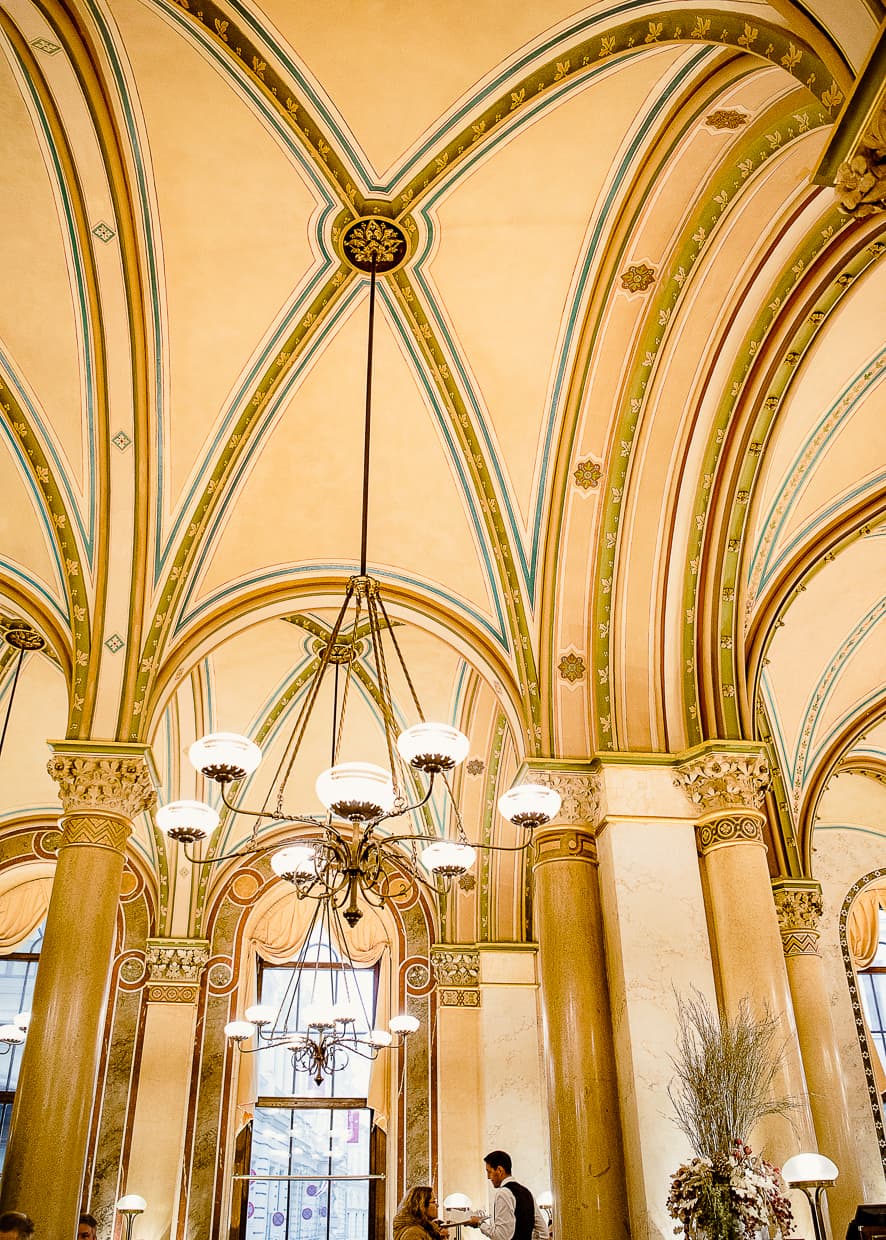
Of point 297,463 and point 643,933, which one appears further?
point 297,463

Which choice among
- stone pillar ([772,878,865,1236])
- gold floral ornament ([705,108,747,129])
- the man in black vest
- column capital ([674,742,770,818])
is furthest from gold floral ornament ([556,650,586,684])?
gold floral ornament ([705,108,747,129])

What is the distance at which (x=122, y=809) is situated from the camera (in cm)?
732

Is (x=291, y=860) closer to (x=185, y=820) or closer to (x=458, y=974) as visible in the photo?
(x=185, y=820)

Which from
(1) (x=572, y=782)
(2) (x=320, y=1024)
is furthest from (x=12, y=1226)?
(2) (x=320, y=1024)

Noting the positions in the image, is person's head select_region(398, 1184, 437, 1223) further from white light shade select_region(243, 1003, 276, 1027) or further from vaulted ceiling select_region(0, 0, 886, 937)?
white light shade select_region(243, 1003, 276, 1027)

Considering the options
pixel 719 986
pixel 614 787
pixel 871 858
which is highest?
pixel 871 858

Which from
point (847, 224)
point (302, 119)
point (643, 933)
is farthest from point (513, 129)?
point (643, 933)

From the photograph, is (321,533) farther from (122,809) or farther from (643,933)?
(643,933)

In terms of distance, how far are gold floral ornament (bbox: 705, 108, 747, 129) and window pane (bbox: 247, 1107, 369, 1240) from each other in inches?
446

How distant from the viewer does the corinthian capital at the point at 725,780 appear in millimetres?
6980

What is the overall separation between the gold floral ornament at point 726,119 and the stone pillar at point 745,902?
373 centimetres

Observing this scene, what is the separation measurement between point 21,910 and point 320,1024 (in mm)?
5061

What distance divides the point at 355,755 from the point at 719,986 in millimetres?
6366

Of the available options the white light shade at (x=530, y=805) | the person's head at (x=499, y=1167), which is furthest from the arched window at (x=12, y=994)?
the white light shade at (x=530, y=805)
